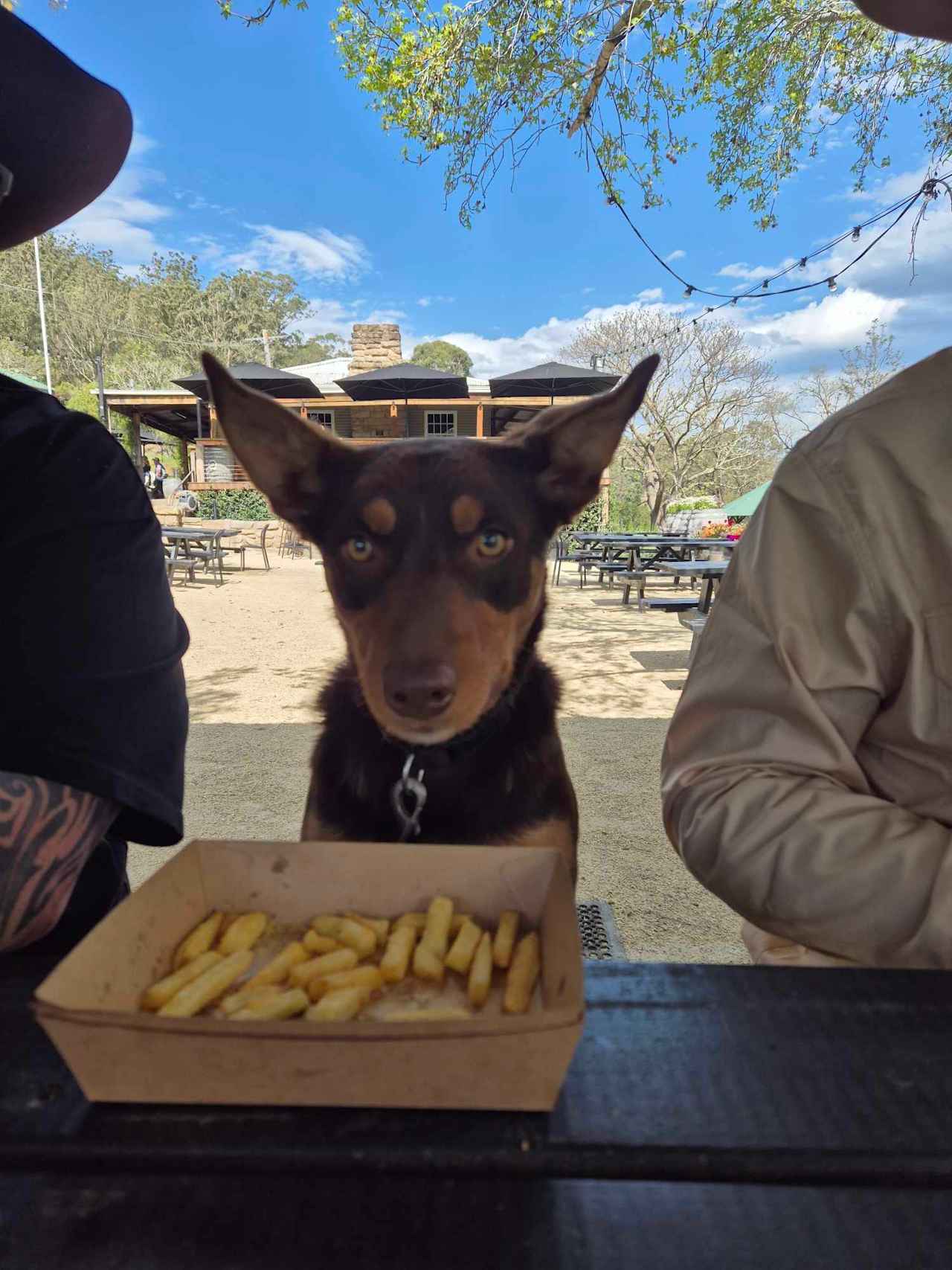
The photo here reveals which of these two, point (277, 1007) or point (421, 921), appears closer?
point (277, 1007)

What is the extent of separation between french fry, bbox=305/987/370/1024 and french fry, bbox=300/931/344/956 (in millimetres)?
128

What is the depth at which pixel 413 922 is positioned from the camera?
2.90 feet

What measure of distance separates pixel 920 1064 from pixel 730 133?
7.81 metres

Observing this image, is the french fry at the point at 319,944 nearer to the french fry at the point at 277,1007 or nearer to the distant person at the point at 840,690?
the french fry at the point at 277,1007

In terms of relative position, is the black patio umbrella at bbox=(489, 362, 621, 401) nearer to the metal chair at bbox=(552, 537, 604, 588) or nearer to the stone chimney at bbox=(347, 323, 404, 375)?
the metal chair at bbox=(552, 537, 604, 588)

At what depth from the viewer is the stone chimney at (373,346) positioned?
2400 centimetres

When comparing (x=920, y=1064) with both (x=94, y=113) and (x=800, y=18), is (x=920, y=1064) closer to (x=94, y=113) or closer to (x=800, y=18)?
(x=94, y=113)

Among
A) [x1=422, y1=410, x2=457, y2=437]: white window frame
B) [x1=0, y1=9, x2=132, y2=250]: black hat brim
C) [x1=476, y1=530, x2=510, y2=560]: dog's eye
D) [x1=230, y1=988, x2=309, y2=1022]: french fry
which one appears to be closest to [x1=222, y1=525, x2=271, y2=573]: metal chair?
[x1=422, y1=410, x2=457, y2=437]: white window frame

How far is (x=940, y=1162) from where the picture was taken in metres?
0.63

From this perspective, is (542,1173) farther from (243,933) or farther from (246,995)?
(243,933)

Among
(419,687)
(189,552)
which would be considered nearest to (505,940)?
(419,687)

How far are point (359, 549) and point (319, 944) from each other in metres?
0.76

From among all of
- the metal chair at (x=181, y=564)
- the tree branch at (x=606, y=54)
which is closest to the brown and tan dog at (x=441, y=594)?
the tree branch at (x=606, y=54)

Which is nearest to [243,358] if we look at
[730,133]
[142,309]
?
[142,309]
